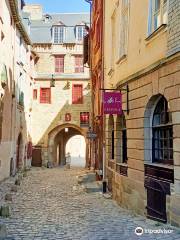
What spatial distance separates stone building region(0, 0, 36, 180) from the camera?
16.6m

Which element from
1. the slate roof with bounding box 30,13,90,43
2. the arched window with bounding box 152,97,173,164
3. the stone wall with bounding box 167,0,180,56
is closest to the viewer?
the stone wall with bounding box 167,0,180,56

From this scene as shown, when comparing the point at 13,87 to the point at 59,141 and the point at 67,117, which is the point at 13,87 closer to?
the point at 67,117

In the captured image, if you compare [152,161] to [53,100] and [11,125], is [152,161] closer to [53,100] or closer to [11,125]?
[11,125]

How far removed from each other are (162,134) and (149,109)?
0.78 metres

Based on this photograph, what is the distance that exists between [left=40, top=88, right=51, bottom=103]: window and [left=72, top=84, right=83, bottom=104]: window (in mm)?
2091

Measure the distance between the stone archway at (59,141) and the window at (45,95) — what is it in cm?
257

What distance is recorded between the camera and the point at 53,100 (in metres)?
30.4

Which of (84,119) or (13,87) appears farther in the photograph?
(84,119)

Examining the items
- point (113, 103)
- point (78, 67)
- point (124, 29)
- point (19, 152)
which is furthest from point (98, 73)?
point (78, 67)

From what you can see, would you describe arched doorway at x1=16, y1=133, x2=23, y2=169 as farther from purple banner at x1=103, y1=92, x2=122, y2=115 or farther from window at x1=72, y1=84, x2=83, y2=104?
purple banner at x1=103, y1=92, x2=122, y2=115

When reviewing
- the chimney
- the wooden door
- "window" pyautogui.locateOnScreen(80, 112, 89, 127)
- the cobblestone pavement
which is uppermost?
the chimney

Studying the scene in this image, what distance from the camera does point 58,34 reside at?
105 ft

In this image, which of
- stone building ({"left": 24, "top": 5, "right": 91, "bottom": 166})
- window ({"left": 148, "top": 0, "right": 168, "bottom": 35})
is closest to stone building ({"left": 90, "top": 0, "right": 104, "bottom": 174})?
window ({"left": 148, "top": 0, "right": 168, "bottom": 35})

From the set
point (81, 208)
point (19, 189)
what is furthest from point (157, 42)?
point (19, 189)
